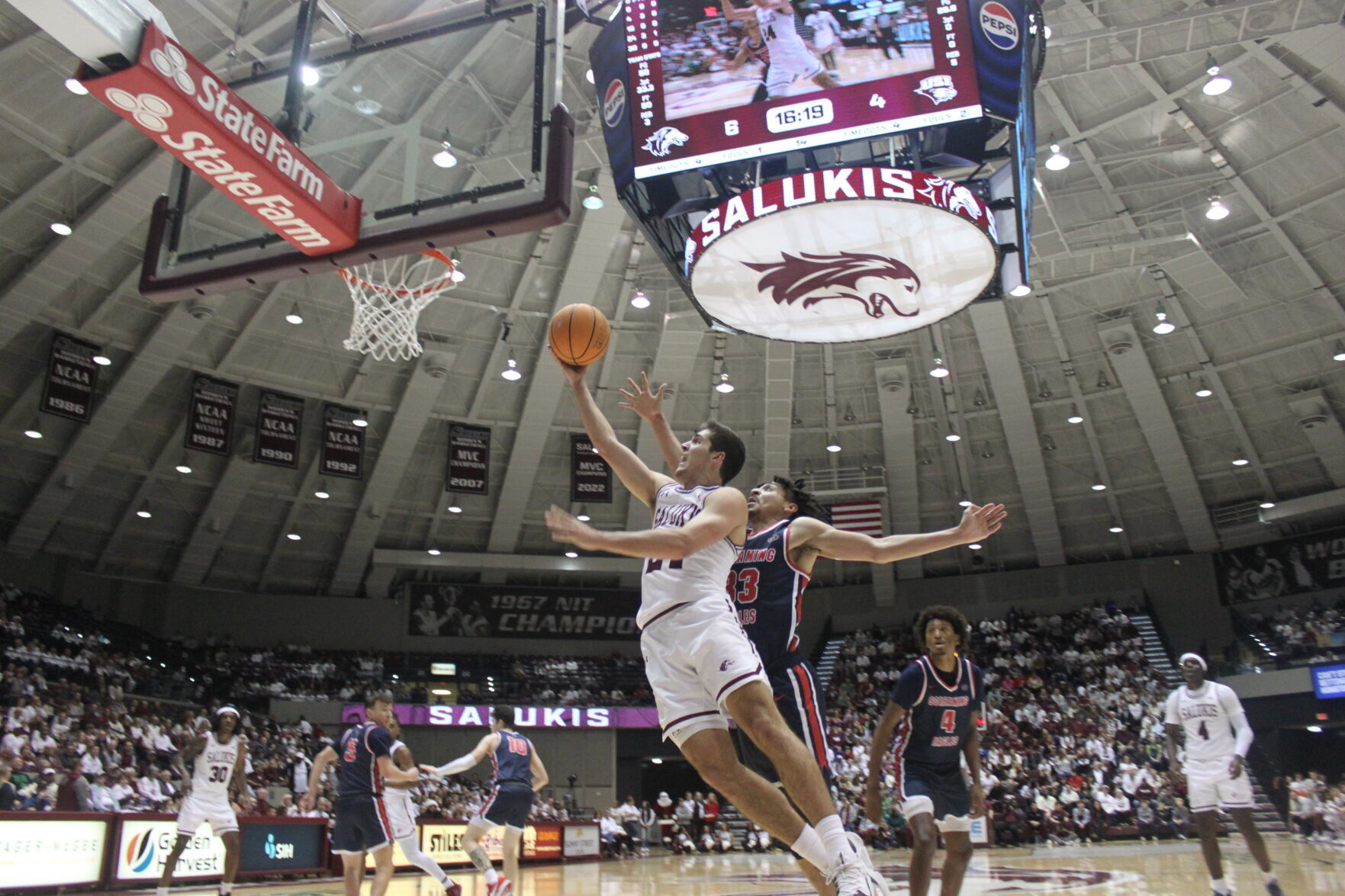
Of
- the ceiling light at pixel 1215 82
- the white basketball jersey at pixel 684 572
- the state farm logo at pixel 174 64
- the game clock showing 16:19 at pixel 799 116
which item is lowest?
the white basketball jersey at pixel 684 572

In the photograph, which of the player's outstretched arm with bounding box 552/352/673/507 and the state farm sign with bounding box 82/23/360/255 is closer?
the player's outstretched arm with bounding box 552/352/673/507

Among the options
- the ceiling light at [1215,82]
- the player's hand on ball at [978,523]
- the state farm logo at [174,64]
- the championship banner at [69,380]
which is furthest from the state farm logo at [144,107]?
the championship banner at [69,380]

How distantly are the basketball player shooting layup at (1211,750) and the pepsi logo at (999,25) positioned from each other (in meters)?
6.64

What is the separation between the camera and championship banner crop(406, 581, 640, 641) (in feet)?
120

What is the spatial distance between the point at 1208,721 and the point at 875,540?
4.74 m

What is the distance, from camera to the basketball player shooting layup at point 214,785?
32.3ft

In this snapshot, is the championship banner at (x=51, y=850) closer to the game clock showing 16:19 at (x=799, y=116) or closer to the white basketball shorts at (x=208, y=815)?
the white basketball shorts at (x=208, y=815)

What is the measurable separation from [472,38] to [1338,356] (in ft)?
70.2

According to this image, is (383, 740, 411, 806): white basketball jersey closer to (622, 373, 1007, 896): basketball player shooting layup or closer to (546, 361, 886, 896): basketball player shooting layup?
(622, 373, 1007, 896): basketball player shooting layup

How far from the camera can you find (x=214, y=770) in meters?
10.1

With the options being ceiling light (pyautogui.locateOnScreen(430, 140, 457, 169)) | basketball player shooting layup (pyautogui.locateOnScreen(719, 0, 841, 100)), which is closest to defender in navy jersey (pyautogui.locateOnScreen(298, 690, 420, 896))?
basketball player shooting layup (pyautogui.locateOnScreen(719, 0, 841, 100))

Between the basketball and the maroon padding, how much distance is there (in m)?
2.54

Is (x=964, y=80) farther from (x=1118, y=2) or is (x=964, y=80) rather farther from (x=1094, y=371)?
(x=1094, y=371)

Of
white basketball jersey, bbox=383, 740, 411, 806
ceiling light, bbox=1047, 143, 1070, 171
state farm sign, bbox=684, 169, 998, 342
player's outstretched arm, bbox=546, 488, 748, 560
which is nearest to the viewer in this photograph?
player's outstretched arm, bbox=546, 488, 748, 560
